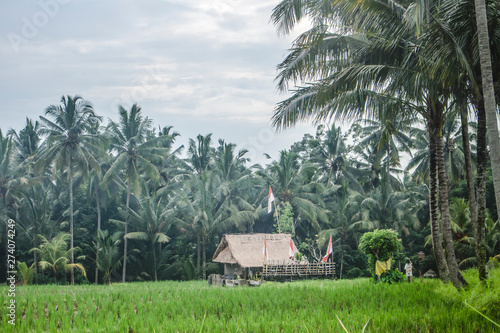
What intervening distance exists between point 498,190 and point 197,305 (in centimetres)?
536

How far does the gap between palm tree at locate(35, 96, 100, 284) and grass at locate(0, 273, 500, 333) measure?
12.9 m

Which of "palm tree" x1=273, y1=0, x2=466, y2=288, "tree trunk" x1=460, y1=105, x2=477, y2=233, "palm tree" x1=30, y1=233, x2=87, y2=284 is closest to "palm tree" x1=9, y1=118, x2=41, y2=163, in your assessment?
"palm tree" x1=30, y1=233, x2=87, y2=284

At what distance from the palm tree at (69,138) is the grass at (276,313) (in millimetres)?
12924

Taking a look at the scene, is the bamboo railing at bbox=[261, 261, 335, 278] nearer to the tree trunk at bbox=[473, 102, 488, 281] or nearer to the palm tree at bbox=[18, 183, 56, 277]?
the tree trunk at bbox=[473, 102, 488, 281]

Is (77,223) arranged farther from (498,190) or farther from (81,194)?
(498,190)

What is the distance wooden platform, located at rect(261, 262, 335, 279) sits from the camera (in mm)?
17656

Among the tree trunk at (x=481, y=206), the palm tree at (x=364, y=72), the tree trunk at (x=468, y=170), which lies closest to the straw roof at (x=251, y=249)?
the palm tree at (x=364, y=72)

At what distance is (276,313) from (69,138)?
57.4 ft

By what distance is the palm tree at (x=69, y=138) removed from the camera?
2108 centimetres

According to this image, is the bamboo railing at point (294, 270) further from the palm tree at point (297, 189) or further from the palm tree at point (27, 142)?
the palm tree at point (27, 142)

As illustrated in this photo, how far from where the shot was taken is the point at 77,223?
25.1 metres

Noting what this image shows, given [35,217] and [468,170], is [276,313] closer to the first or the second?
[468,170]

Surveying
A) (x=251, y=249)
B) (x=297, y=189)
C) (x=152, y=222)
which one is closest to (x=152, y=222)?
(x=152, y=222)

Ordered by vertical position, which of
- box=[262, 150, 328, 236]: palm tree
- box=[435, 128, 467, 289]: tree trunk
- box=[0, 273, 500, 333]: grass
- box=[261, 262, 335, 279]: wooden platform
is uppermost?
box=[262, 150, 328, 236]: palm tree
